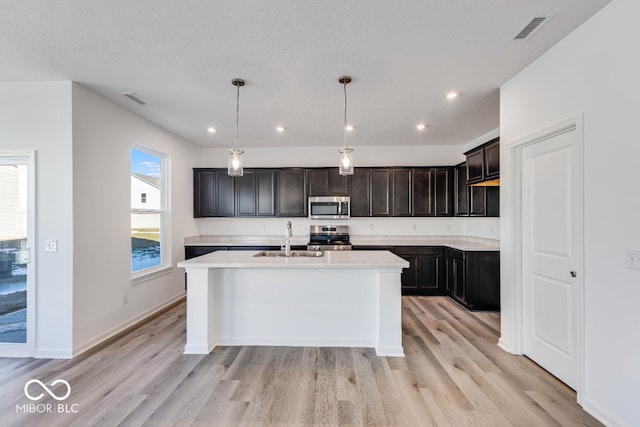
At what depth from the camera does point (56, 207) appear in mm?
3033

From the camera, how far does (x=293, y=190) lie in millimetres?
5684

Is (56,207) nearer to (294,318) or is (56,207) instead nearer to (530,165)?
(294,318)

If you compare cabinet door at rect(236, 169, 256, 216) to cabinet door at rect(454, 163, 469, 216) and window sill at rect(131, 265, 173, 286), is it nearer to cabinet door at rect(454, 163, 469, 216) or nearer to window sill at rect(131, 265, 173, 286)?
window sill at rect(131, 265, 173, 286)

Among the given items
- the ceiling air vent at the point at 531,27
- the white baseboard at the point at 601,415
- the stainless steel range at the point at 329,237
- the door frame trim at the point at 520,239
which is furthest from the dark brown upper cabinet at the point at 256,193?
the white baseboard at the point at 601,415

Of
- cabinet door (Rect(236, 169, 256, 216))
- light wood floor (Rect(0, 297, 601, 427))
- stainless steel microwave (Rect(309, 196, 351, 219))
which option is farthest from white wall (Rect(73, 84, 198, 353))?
stainless steel microwave (Rect(309, 196, 351, 219))

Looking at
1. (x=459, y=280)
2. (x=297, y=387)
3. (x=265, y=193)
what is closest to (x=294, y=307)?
(x=297, y=387)

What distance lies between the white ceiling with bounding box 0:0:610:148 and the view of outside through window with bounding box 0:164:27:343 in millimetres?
1128

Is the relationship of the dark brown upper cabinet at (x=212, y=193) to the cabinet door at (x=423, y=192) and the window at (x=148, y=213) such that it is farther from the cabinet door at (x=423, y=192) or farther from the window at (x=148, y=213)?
the cabinet door at (x=423, y=192)

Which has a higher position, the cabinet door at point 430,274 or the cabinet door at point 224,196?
the cabinet door at point 224,196

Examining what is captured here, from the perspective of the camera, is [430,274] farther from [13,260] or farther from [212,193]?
[13,260]

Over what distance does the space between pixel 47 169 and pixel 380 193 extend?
15.1 ft

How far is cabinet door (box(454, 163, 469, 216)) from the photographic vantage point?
5109mm

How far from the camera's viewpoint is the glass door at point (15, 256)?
3.02m

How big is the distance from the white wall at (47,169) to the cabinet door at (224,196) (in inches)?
108
